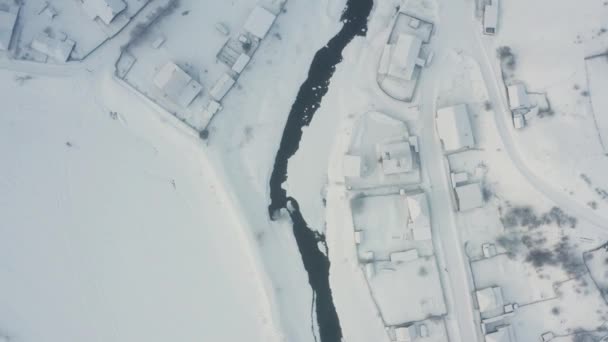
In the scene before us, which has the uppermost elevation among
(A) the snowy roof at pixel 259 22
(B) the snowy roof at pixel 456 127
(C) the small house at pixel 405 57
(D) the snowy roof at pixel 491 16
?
(D) the snowy roof at pixel 491 16

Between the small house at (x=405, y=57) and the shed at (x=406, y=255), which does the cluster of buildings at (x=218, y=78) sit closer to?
the small house at (x=405, y=57)

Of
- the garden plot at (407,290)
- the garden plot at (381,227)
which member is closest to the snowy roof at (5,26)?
the garden plot at (381,227)

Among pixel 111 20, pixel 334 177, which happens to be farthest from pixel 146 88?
pixel 334 177

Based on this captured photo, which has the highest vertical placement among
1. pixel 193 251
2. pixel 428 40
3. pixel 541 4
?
pixel 541 4

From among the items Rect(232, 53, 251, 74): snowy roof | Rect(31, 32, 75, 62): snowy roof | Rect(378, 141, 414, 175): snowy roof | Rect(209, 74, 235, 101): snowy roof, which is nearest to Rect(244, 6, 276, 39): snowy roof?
Rect(232, 53, 251, 74): snowy roof

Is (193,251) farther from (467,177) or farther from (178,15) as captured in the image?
(467,177)

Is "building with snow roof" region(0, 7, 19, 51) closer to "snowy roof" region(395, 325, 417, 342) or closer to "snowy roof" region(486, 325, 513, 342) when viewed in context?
"snowy roof" region(395, 325, 417, 342)
